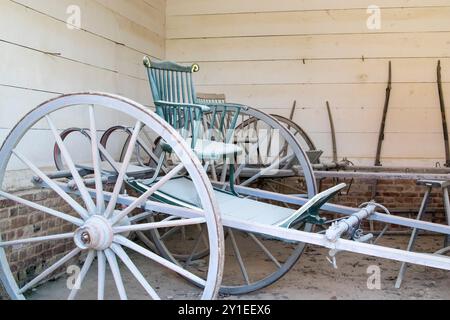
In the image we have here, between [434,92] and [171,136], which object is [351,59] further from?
[171,136]

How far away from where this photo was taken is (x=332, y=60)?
189 inches

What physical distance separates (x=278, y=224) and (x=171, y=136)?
71cm

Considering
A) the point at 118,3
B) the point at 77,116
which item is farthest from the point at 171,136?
the point at 118,3

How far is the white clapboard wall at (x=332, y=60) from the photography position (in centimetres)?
468

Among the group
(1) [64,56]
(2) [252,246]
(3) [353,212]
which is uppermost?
(1) [64,56]

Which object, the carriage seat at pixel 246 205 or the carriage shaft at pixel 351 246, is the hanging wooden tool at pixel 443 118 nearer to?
the carriage seat at pixel 246 205

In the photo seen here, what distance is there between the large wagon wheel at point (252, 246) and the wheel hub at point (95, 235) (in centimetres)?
101

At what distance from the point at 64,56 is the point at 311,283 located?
2.38 meters

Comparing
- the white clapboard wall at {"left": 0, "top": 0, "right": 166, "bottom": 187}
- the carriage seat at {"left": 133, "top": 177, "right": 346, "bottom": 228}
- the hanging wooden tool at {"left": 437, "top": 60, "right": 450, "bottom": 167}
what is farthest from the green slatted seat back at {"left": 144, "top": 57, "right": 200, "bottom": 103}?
the hanging wooden tool at {"left": 437, "top": 60, "right": 450, "bottom": 167}

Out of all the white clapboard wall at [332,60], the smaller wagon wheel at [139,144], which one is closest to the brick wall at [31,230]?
the smaller wagon wheel at [139,144]

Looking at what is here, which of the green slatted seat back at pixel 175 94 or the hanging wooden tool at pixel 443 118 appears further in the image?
the hanging wooden tool at pixel 443 118

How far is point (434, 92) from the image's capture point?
465 centimetres

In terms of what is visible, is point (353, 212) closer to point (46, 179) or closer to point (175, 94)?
point (175, 94)

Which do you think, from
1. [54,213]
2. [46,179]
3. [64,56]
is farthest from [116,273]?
[64,56]
